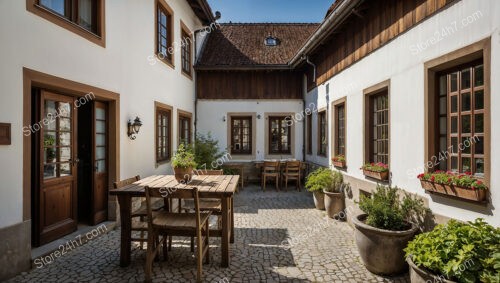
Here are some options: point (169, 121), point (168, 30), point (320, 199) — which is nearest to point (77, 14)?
point (168, 30)

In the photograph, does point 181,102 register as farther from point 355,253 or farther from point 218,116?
point 355,253

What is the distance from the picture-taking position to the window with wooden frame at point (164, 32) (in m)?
7.92

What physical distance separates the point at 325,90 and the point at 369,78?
2.83 meters

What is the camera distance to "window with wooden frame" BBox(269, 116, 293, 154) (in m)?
11.9

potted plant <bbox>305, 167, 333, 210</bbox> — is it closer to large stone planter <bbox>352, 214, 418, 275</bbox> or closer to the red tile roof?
large stone planter <bbox>352, 214, 418, 275</bbox>

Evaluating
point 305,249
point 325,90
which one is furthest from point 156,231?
point 325,90

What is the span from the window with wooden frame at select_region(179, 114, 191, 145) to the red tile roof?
2.23 m

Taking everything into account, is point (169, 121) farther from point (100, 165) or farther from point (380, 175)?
point (380, 175)

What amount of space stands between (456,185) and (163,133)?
705 centimetres

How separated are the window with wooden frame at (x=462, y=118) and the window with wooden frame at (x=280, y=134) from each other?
7.85 metres

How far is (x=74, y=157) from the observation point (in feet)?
17.5

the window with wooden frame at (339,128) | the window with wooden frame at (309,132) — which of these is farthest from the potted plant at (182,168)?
the window with wooden frame at (309,132)

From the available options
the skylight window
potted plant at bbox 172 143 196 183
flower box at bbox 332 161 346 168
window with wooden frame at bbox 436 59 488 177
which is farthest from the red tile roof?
window with wooden frame at bbox 436 59 488 177

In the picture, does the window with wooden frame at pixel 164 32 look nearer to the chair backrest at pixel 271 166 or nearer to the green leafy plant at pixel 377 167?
the chair backrest at pixel 271 166
